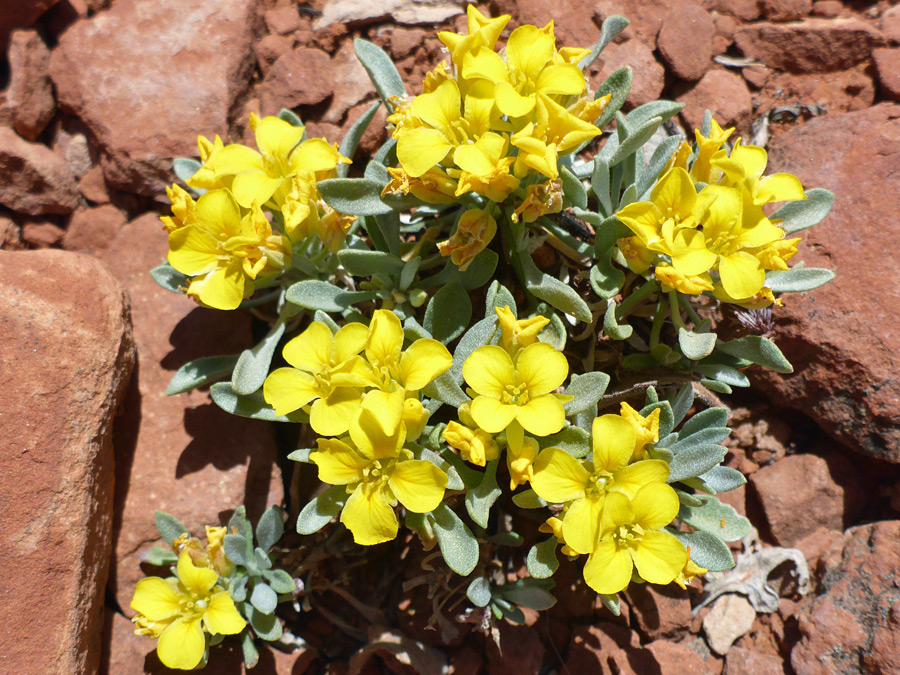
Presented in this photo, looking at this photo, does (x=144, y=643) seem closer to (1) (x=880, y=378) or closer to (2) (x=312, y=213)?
(2) (x=312, y=213)

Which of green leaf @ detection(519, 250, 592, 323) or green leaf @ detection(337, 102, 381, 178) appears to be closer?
green leaf @ detection(519, 250, 592, 323)

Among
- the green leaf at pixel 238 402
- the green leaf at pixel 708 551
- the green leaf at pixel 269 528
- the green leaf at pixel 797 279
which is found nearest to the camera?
the green leaf at pixel 708 551

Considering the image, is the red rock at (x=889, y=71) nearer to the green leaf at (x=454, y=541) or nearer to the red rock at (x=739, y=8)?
the red rock at (x=739, y=8)

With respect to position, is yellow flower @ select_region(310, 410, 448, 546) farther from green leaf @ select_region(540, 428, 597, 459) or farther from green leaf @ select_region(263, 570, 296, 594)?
green leaf @ select_region(263, 570, 296, 594)

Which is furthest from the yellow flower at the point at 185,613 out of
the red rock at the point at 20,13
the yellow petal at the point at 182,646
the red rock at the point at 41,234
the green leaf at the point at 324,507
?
the red rock at the point at 20,13

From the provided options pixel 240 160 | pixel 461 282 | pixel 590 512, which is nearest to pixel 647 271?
pixel 461 282

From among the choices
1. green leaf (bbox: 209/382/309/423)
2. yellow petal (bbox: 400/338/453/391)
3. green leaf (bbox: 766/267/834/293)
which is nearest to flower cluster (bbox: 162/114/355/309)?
green leaf (bbox: 209/382/309/423)

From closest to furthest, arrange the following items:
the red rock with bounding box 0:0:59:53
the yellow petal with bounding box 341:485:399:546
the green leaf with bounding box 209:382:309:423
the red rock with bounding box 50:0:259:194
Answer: the yellow petal with bounding box 341:485:399:546
the green leaf with bounding box 209:382:309:423
the red rock with bounding box 50:0:259:194
the red rock with bounding box 0:0:59:53
